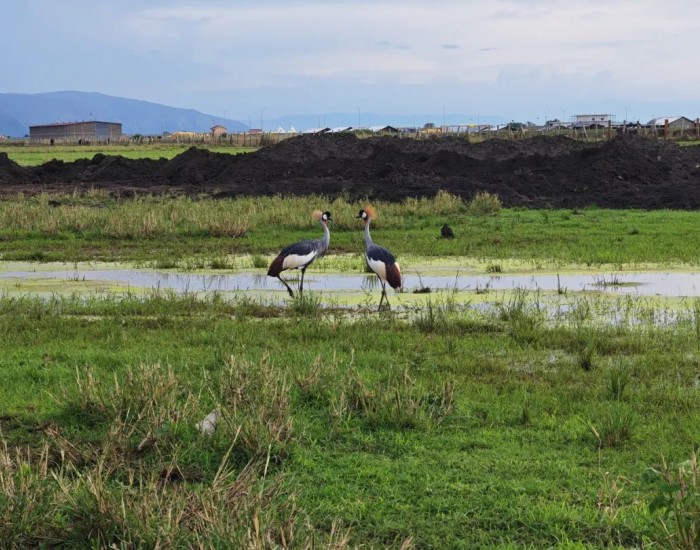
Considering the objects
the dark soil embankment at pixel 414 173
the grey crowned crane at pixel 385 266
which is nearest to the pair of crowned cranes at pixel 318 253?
the grey crowned crane at pixel 385 266

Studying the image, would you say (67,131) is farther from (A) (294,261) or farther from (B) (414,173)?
(A) (294,261)

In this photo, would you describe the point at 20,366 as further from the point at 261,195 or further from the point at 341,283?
the point at 261,195

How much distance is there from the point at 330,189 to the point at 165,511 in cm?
2797

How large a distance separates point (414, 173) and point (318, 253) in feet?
69.8

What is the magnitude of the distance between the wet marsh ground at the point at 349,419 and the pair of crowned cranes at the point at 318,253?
446mm

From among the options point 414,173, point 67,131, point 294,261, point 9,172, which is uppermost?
point 67,131

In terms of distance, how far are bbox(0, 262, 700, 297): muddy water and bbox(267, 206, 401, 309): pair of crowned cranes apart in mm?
514

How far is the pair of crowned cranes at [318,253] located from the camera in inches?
508

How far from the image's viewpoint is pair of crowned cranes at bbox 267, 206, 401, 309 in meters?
12.9

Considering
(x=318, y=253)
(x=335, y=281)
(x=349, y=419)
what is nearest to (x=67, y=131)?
(x=335, y=281)

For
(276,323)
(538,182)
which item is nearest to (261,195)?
(538,182)

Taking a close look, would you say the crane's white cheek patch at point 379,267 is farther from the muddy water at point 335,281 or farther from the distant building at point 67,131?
the distant building at point 67,131

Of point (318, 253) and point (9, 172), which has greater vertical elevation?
point (9, 172)

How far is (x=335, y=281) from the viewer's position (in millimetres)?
15758
